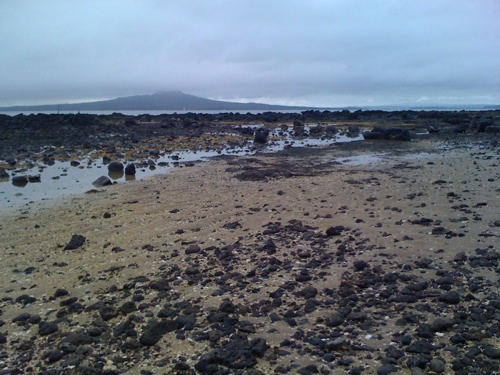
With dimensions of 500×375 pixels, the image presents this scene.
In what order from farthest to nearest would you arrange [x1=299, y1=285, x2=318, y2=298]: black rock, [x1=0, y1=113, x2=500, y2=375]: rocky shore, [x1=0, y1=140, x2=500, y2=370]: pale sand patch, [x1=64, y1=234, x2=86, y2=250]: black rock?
[x1=64, y1=234, x2=86, y2=250]: black rock
[x1=0, y1=140, x2=500, y2=370]: pale sand patch
[x1=299, y1=285, x2=318, y2=298]: black rock
[x1=0, y1=113, x2=500, y2=375]: rocky shore

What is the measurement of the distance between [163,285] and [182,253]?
1646 millimetres

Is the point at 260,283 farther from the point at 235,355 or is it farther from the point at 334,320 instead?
the point at 235,355

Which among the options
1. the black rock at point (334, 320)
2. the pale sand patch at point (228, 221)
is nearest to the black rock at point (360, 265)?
the pale sand patch at point (228, 221)

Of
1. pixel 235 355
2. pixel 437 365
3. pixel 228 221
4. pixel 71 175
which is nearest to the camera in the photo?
pixel 437 365

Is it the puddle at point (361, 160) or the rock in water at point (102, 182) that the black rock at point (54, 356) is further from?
the puddle at point (361, 160)

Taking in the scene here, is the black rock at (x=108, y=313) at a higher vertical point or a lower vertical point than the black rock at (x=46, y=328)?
higher

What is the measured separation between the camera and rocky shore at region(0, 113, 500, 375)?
4824 millimetres

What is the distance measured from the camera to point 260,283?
6.85 m

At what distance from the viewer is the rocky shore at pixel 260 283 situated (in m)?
4.82

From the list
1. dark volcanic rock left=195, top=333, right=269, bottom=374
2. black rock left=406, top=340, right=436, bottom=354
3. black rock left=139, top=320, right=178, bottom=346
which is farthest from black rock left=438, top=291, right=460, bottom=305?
black rock left=139, top=320, right=178, bottom=346

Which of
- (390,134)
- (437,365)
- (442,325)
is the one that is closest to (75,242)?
(442,325)

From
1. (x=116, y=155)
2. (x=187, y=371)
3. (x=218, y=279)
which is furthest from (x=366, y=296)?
(x=116, y=155)

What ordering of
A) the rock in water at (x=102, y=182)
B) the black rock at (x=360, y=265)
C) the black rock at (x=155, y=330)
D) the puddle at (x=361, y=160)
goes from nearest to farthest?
1. the black rock at (x=155, y=330)
2. the black rock at (x=360, y=265)
3. the rock in water at (x=102, y=182)
4. the puddle at (x=361, y=160)

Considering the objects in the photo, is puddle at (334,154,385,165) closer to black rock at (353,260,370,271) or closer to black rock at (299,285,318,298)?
black rock at (353,260,370,271)
